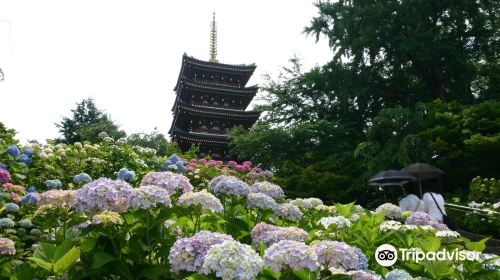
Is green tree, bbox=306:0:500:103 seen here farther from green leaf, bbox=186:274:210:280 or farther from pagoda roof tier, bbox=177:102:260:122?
green leaf, bbox=186:274:210:280

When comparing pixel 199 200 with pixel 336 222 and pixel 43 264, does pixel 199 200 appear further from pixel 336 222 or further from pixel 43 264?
pixel 336 222

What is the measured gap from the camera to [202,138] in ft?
83.1

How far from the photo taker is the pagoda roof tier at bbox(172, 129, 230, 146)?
2517 cm

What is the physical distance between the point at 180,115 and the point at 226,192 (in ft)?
78.3

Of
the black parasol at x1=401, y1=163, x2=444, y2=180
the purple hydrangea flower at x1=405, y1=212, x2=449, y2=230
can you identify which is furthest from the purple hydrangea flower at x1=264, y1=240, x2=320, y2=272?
the black parasol at x1=401, y1=163, x2=444, y2=180

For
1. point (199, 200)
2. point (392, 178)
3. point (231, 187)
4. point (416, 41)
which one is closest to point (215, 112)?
point (416, 41)

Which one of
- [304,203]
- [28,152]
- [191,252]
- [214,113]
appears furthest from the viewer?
[214,113]

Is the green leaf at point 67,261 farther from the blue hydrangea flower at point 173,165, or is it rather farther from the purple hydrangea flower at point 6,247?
the blue hydrangea flower at point 173,165

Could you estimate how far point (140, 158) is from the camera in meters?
8.18

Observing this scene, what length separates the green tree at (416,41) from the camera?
1973 cm

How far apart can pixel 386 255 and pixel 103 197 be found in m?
1.56

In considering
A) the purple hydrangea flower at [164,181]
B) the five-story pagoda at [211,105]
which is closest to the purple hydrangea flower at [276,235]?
the purple hydrangea flower at [164,181]

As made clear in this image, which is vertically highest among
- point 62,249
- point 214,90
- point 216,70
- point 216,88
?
point 216,70

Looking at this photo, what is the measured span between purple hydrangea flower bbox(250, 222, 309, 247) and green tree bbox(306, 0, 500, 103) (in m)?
18.1
